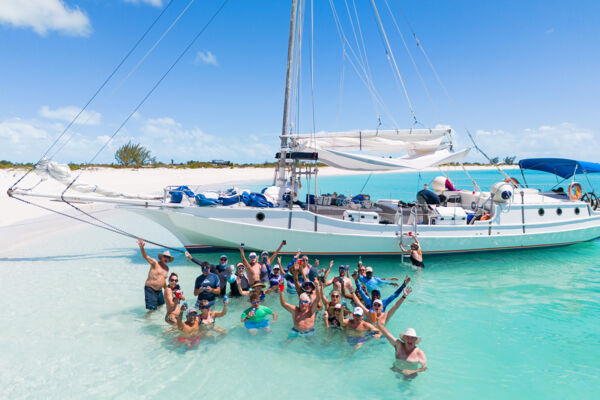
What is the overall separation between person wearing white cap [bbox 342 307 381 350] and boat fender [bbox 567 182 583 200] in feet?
38.6

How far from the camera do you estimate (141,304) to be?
8.51 metres

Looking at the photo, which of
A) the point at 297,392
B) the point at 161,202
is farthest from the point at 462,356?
the point at 161,202

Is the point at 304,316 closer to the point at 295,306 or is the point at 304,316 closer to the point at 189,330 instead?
the point at 295,306

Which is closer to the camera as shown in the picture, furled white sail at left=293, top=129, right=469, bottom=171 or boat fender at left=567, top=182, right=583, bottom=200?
furled white sail at left=293, top=129, right=469, bottom=171

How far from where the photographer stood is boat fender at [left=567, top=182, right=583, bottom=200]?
45.3ft

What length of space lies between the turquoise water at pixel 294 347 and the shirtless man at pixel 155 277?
33 cm

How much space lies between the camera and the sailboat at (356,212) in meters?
10.9

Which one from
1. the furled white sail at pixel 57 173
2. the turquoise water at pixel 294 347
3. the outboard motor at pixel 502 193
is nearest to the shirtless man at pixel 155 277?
the turquoise water at pixel 294 347

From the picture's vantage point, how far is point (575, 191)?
13977mm

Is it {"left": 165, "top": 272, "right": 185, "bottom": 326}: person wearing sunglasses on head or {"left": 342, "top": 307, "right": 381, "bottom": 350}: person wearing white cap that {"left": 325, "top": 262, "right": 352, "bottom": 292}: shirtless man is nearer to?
{"left": 342, "top": 307, "right": 381, "bottom": 350}: person wearing white cap

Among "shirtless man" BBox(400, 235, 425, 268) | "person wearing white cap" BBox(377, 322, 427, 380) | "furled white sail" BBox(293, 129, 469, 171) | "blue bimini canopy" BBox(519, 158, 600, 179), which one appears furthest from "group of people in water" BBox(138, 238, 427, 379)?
"blue bimini canopy" BBox(519, 158, 600, 179)

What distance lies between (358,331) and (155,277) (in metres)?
4.42

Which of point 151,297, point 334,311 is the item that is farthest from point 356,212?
point 151,297

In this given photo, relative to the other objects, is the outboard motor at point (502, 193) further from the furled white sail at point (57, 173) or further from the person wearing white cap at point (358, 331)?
the furled white sail at point (57, 173)
